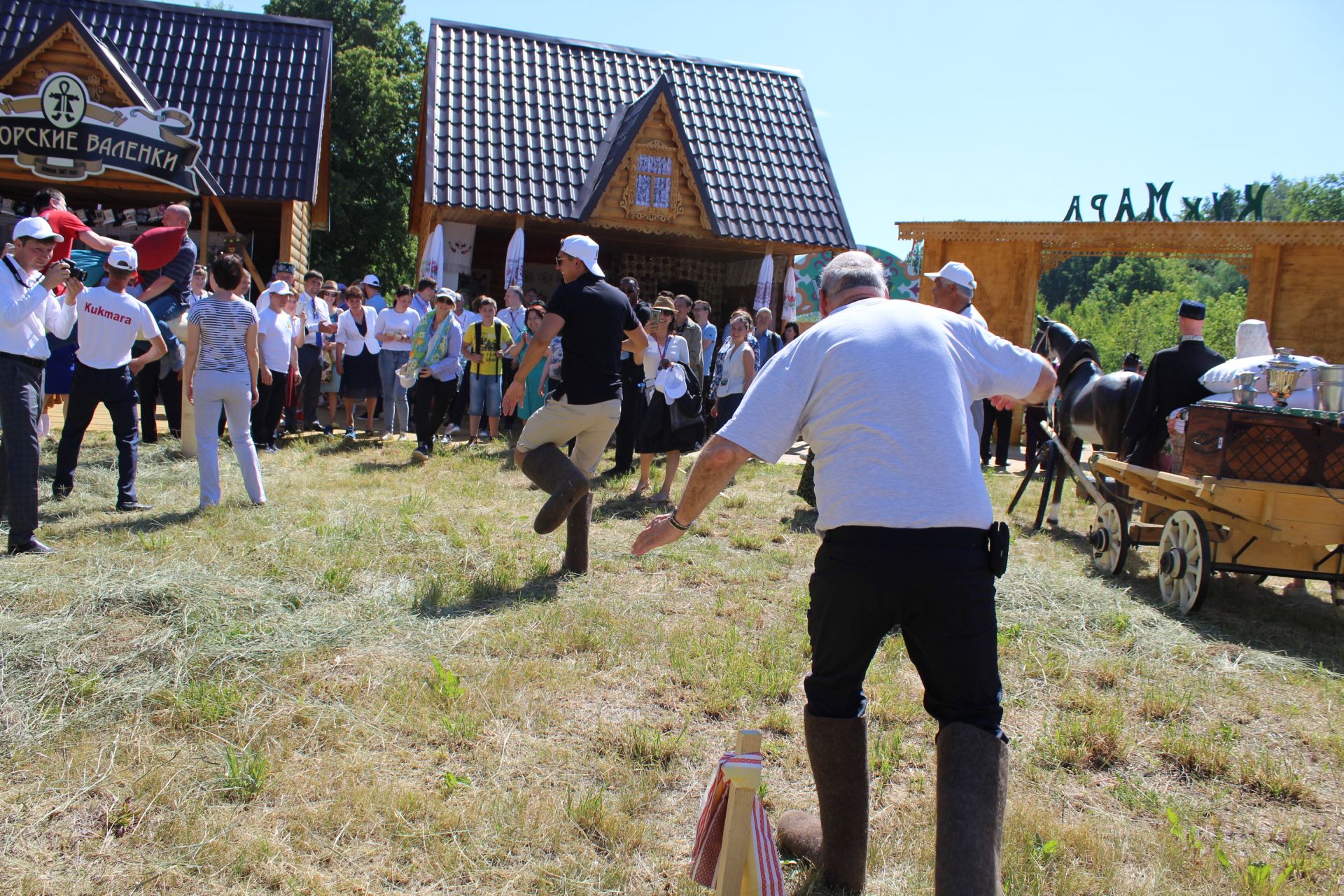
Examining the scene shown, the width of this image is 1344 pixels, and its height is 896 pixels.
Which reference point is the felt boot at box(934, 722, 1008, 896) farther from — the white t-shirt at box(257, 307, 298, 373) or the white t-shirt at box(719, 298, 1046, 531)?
the white t-shirt at box(257, 307, 298, 373)

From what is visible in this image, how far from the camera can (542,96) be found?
17.2 meters

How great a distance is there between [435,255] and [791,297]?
579 centimetres

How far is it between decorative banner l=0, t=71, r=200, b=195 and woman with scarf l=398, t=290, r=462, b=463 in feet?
20.7

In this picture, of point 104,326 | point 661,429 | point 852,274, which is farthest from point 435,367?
point 852,274

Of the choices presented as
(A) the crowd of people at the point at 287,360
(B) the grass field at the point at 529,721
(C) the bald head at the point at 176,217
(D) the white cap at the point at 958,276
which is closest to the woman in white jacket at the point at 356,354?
(A) the crowd of people at the point at 287,360

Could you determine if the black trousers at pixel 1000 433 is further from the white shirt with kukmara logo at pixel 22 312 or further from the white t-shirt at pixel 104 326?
the white shirt with kukmara logo at pixel 22 312

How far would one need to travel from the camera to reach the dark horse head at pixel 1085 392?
790 cm

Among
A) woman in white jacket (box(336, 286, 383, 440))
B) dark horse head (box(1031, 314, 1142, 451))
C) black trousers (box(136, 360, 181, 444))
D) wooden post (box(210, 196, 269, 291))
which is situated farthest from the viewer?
wooden post (box(210, 196, 269, 291))

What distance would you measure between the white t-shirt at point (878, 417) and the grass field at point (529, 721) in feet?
4.10

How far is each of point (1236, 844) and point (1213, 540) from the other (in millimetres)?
2994

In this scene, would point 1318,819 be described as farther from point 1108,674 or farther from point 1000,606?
point 1000,606

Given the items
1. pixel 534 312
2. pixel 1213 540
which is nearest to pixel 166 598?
pixel 1213 540

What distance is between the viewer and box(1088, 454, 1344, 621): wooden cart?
5.53m

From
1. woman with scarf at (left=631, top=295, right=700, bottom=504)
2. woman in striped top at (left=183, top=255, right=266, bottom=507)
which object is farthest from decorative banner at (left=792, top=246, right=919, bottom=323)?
woman in striped top at (left=183, top=255, right=266, bottom=507)
